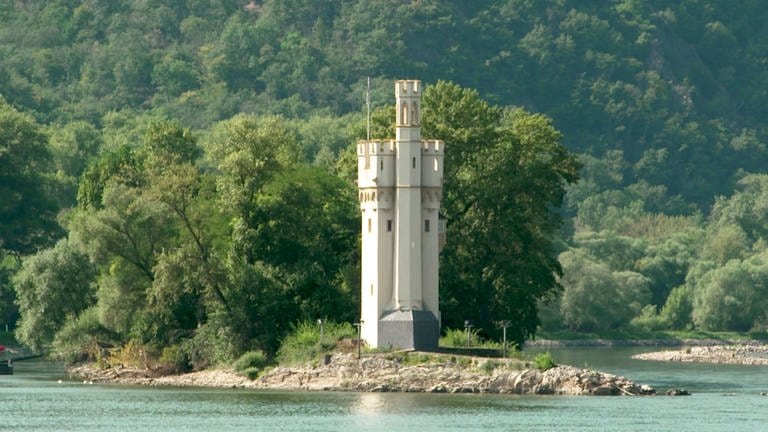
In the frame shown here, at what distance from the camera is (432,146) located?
3986 inches

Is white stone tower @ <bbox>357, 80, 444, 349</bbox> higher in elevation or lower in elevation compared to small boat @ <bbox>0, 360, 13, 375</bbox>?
higher

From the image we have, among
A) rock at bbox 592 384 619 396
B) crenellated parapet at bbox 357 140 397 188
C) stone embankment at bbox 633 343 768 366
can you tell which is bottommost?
rock at bbox 592 384 619 396

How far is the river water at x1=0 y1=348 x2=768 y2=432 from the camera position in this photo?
279 feet

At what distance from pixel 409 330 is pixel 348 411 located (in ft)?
31.9

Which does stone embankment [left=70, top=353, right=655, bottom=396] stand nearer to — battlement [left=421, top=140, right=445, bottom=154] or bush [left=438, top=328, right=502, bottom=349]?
bush [left=438, top=328, right=502, bottom=349]

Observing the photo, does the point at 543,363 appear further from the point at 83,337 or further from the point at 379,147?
the point at 83,337

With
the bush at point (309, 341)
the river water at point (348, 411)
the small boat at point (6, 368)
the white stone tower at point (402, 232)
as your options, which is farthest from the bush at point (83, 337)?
the white stone tower at point (402, 232)

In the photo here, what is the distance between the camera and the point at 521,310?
11050 cm

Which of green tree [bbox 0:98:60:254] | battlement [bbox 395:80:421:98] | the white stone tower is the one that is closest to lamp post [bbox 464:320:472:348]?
the white stone tower

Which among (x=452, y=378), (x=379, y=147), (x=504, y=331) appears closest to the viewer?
(x=452, y=378)

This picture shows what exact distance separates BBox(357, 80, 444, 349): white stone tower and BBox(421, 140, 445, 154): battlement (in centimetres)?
4

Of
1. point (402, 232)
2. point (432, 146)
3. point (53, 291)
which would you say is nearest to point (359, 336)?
point (402, 232)

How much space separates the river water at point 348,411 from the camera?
8506 cm

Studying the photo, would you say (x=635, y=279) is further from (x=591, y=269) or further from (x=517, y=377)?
(x=517, y=377)
